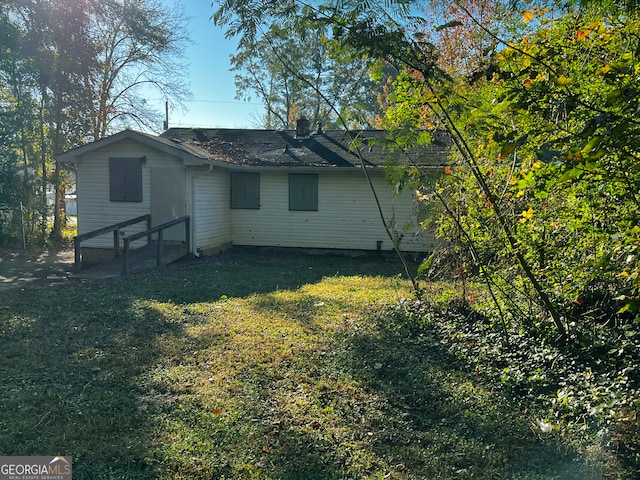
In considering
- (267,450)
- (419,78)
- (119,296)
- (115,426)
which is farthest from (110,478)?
(119,296)

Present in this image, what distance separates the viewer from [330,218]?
12930mm

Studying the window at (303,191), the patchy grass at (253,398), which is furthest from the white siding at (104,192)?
the patchy grass at (253,398)

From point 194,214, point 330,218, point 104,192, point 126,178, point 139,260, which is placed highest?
point 126,178

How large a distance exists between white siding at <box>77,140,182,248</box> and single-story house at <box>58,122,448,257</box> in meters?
0.03

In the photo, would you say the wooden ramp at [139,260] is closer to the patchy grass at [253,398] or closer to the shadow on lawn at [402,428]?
the patchy grass at [253,398]

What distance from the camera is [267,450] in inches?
119

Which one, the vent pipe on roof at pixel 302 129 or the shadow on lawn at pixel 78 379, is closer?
the shadow on lawn at pixel 78 379

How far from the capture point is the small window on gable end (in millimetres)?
11727

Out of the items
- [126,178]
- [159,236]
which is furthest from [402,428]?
[126,178]

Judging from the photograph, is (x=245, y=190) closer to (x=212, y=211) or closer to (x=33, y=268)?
(x=212, y=211)

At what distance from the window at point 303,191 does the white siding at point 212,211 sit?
6.22 ft

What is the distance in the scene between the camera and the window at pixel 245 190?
1327 cm

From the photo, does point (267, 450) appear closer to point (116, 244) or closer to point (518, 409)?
point (518, 409)

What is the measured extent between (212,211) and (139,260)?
8.54 feet
